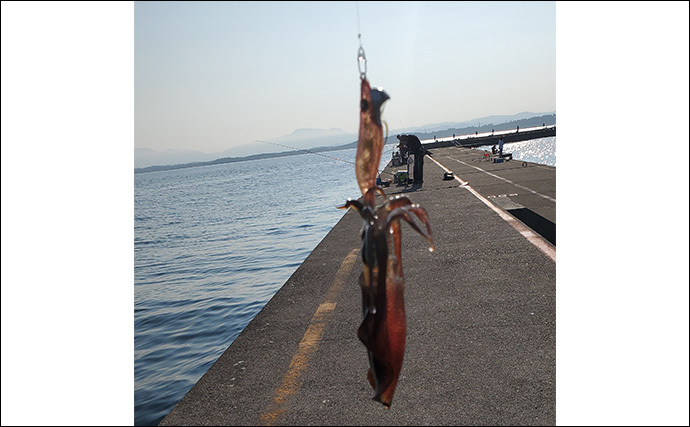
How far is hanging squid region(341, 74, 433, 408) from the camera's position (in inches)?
80.7

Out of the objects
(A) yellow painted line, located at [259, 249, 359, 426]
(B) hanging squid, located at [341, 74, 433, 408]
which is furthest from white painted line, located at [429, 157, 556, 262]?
(B) hanging squid, located at [341, 74, 433, 408]

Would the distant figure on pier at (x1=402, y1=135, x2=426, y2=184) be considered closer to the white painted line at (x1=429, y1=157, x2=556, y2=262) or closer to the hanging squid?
the white painted line at (x1=429, y1=157, x2=556, y2=262)

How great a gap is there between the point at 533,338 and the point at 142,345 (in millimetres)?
5877

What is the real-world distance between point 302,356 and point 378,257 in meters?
3.18

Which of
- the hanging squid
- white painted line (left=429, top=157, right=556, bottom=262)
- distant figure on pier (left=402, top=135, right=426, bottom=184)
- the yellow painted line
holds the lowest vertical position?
the yellow painted line

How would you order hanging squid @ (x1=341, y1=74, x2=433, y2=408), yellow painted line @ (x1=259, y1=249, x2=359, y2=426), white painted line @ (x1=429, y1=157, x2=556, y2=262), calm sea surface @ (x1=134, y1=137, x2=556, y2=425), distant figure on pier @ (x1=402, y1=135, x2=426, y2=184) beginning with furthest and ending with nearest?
distant figure on pier @ (x1=402, y1=135, x2=426, y2=184)
white painted line @ (x1=429, y1=157, x2=556, y2=262)
calm sea surface @ (x1=134, y1=137, x2=556, y2=425)
yellow painted line @ (x1=259, y1=249, x2=359, y2=426)
hanging squid @ (x1=341, y1=74, x2=433, y2=408)

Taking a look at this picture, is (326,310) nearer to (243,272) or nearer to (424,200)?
(243,272)

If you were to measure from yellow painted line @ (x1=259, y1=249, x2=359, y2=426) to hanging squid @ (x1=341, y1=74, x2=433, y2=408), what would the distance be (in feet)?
6.45

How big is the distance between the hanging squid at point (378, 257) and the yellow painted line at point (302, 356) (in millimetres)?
1965

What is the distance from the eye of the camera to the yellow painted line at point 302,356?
13.2 feet

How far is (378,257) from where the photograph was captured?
6.73ft

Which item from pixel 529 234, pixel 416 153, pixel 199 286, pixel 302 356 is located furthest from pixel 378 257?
pixel 416 153

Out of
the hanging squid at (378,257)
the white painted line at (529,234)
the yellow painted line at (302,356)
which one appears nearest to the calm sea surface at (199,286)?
the yellow painted line at (302,356)

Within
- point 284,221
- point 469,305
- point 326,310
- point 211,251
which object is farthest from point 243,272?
point 284,221
